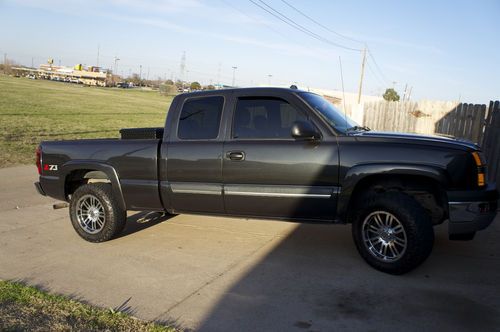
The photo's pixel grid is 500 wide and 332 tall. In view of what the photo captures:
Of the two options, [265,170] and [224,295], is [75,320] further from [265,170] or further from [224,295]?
[265,170]

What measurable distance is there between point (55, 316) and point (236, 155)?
2363 millimetres

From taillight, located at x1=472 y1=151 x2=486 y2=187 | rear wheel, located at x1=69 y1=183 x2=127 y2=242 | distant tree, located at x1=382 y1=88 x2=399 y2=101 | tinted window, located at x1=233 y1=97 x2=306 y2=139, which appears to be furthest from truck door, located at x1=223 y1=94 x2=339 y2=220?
distant tree, located at x1=382 y1=88 x2=399 y2=101

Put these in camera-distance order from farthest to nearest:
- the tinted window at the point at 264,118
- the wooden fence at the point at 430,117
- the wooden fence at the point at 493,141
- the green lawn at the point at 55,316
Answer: the wooden fence at the point at 430,117, the wooden fence at the point at 493,141, the tinted window at the point at 264,118, the green lawn at the point at 55,316

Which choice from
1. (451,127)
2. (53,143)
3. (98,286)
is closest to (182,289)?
(98,286)

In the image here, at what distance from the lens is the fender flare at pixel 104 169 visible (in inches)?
229

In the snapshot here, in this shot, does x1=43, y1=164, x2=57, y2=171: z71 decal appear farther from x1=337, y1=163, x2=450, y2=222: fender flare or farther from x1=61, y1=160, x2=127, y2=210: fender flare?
x1=337, y1=163, x2=450, y2=222: fender flare

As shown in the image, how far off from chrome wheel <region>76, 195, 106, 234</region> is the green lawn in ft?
5.60

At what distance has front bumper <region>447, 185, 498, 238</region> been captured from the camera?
4523 mm

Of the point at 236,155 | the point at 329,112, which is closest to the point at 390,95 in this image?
the point at 329,112

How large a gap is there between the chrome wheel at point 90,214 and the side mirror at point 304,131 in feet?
8.87

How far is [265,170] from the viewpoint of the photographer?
5086 mm

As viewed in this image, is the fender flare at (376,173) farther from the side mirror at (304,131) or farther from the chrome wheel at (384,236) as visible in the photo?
the side mirror at (304,131)

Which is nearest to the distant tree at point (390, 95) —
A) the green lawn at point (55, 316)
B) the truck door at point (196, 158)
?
the truck door at point (196, 158)

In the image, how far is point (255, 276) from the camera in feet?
15.8
